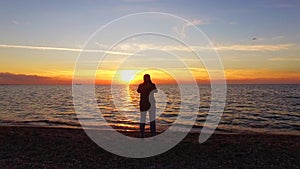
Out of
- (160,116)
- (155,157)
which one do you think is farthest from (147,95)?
(160,116)

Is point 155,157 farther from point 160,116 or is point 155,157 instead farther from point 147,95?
point 160,116

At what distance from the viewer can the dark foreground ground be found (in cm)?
1123

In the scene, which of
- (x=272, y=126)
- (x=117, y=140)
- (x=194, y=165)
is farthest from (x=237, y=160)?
(x=272, y=126)

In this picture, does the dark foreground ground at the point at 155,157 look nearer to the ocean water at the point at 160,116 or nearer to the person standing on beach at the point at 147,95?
the person standing on beach at the point at 147,95

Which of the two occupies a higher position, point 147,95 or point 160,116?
point 147,95

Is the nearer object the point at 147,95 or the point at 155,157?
the point at 155,157

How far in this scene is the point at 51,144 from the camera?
14.5 m

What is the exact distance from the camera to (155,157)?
12.2 m

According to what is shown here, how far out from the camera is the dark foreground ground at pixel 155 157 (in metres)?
11.2

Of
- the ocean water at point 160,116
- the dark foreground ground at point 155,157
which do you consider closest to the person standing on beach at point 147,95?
the dark foreground ground at point 155,157

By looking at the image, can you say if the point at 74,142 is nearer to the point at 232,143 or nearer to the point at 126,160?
the point at 126,160

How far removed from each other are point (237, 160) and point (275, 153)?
2.32 metres

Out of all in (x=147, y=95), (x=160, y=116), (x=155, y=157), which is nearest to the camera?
(x=155, y=157)

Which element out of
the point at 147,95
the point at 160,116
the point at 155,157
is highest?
the point at 147,95
